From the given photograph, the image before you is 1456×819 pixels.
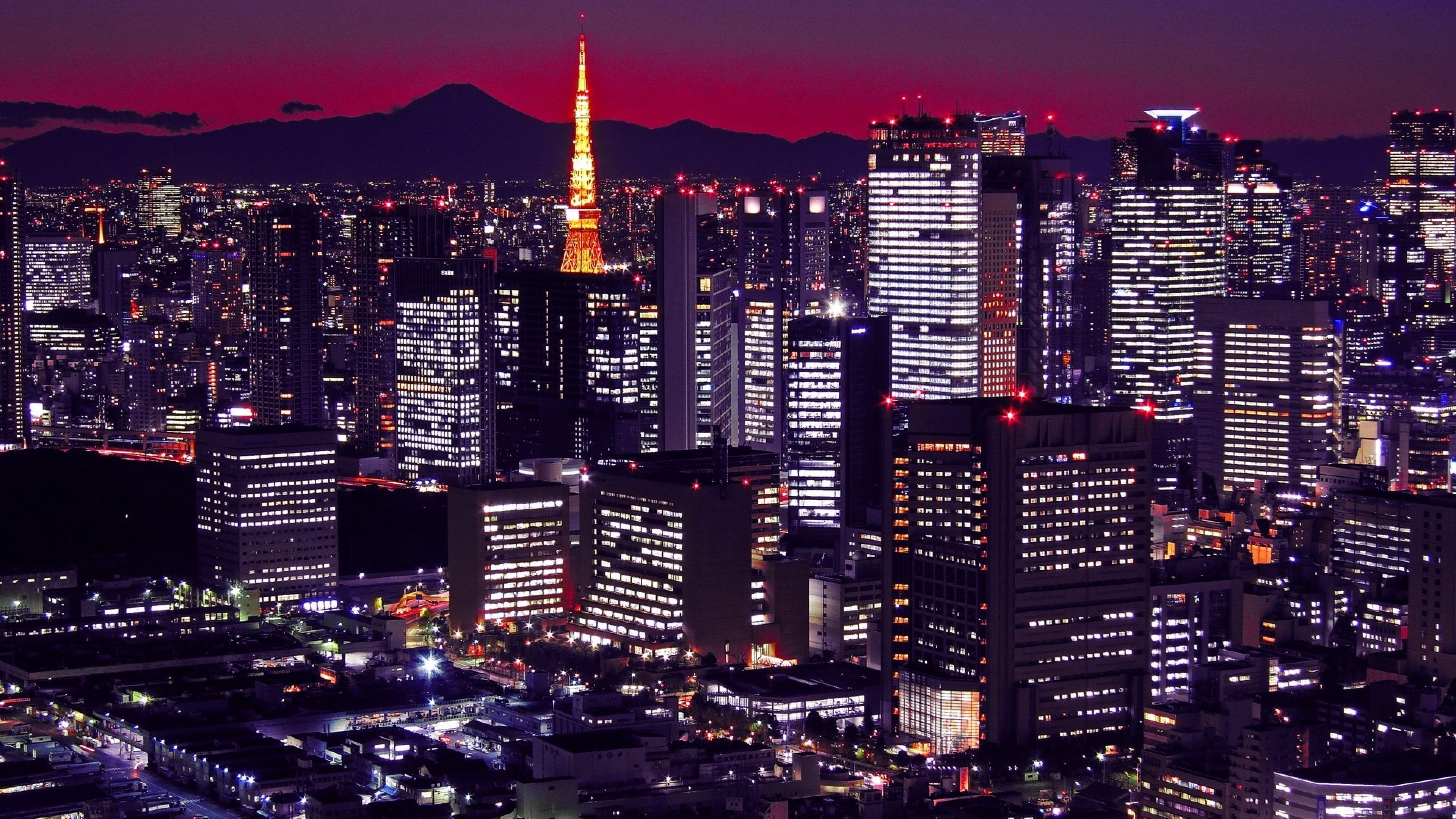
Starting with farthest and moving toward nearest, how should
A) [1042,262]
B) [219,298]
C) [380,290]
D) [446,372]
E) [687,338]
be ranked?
[219,298] < [380,290] < [446,372] < [1042,262] < [687,338]

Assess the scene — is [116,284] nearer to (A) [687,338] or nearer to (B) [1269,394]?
(A) [687,338]

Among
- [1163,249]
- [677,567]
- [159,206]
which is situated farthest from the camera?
[159,206]

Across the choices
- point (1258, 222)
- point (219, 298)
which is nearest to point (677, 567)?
point (219, 298)

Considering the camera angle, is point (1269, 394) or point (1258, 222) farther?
point (1258, 222)

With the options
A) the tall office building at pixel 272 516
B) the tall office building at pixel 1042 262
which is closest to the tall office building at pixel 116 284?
the tall office building at pixel 1042 262

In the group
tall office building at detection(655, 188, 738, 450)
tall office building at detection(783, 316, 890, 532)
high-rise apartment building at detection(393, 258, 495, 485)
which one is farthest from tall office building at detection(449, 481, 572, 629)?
high-rise apartment building at detection(393, 258, 495, 485)

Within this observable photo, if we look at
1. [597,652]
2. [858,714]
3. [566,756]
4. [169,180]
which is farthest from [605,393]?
[169,180]

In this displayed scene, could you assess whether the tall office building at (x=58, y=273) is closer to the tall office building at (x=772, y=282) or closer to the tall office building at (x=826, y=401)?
the tall office building at (x=772, y=282)
